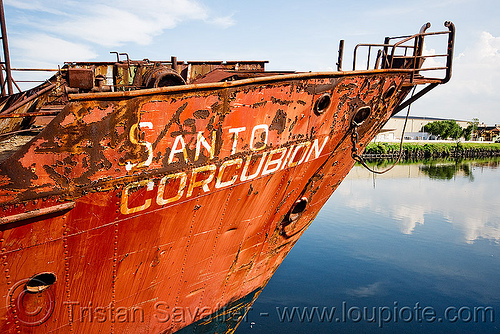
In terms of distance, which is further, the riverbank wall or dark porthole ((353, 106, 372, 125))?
the riverbank wall

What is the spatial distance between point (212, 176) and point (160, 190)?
2.13 feet

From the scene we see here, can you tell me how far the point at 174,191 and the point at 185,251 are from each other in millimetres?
1011

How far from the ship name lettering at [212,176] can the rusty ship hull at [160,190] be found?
0.02 meters

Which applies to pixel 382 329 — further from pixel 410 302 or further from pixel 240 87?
pixel 240 87

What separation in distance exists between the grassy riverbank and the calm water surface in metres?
32.7

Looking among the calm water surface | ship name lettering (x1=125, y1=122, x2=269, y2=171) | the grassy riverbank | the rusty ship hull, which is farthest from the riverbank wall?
ship name lettering (x1=125, y1=122, x2=269, y2=171)

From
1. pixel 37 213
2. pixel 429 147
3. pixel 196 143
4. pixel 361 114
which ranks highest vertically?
pixel 361 114

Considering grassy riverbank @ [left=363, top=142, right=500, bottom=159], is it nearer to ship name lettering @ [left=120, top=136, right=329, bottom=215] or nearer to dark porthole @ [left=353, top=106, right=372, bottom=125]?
dark porthole @ [left=353, top=106, right=372, bottom=125]

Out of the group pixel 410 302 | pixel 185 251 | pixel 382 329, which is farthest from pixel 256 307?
pixel 185 251

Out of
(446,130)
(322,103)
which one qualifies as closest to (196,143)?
(322,103)

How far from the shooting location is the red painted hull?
2.88 meters

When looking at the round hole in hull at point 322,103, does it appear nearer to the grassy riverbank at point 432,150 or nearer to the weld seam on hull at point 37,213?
the weld seam on hull at point 37,213

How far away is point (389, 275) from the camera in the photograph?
11.9m

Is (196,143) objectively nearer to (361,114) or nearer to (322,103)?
(322,103)
